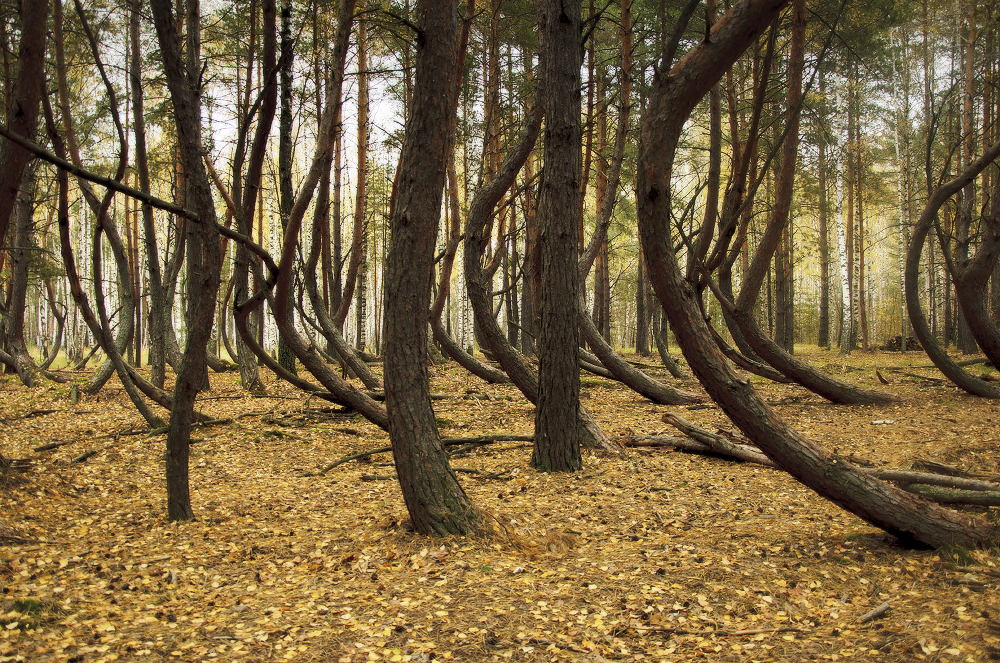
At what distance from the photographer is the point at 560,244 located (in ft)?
→ 18.2

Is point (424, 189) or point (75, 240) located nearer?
point (424, 189)

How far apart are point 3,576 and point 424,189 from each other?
3.10 meters

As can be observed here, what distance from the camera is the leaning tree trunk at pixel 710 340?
10.6ft

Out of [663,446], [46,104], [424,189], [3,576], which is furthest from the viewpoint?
[663,446]

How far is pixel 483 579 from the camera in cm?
320

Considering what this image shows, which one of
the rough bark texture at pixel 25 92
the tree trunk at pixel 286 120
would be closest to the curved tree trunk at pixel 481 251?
the tree trunk at pixel 286 120

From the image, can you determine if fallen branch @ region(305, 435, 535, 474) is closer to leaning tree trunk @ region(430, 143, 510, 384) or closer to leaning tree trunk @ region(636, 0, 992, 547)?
leaning tree trunk @ region(430, 143, 510, 384)

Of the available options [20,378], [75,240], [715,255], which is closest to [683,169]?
[715,255]

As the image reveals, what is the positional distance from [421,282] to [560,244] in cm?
218

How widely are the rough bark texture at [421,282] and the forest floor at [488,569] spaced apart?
10.9 inches

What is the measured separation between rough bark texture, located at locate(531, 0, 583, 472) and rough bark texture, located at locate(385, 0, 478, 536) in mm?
1969

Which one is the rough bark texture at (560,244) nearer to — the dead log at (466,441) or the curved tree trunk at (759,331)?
the dead log at (466,441)

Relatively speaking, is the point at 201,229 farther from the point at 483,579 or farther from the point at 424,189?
the point at 483,579

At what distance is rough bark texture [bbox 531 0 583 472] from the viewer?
5.52 m
